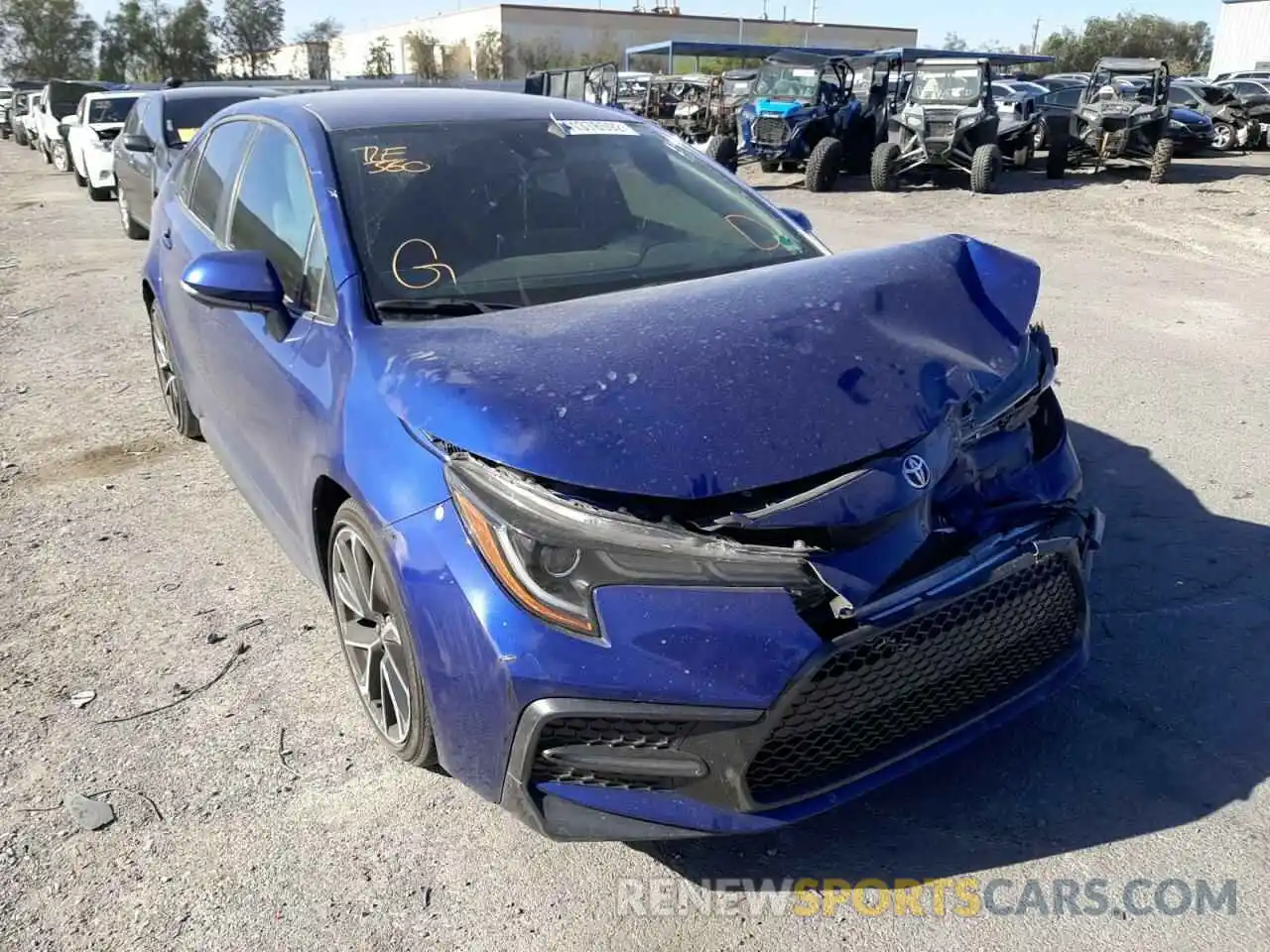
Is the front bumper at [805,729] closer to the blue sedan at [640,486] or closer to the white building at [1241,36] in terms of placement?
the blue sedan at [640,486]

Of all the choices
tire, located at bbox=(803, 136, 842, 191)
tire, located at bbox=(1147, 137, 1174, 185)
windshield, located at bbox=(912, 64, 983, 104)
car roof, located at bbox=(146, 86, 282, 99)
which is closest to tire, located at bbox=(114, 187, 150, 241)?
car roof, located at bbox=(146, 86, 282, 99)

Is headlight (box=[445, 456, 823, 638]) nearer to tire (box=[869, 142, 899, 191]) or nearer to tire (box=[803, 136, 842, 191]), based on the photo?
tire (box=[869, 142, 899, 191])

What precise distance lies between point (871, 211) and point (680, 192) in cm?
1109

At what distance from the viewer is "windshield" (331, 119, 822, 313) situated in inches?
120

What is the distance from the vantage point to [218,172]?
416cm

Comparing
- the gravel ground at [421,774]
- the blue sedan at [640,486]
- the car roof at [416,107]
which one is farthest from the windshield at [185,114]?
the blue sedan at [640,486]

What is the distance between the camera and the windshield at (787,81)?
17688 millimetres

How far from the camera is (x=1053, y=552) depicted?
242 cm

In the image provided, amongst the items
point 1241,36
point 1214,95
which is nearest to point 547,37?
point 1241,36

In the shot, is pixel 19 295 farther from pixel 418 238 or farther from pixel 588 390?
pixel 588 390

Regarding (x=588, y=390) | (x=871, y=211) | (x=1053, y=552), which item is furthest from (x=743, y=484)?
(x=871, y=211)

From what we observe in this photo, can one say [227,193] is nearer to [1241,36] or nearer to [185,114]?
[185,114]

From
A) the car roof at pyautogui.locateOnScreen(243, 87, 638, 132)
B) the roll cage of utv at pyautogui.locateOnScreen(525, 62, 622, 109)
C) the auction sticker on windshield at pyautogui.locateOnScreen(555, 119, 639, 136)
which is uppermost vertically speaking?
the roll cage of utv at pyautogui.locateOnScreen(525, 62, 622, 109)

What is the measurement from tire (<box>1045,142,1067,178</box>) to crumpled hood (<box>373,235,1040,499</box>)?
596 inches
